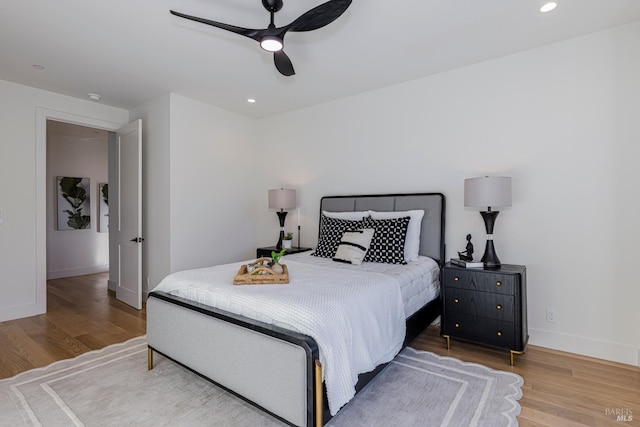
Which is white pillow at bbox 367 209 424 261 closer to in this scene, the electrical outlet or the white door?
the electrical outlet

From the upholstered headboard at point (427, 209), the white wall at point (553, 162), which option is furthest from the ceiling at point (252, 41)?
the upholstered headboard at point (427, 209)

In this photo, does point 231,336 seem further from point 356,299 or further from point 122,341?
point 122,341

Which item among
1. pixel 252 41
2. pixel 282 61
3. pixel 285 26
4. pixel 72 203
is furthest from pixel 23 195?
pixel 285 26

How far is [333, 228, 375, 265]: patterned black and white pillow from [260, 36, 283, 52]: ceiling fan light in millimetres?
1789

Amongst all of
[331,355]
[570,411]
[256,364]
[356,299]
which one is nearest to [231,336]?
[256,364]

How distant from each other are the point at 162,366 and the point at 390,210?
103 inches

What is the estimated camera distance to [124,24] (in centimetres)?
254

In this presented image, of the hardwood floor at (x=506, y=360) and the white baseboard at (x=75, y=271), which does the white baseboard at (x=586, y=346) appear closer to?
the hardwood floor at (x=506, y=360)

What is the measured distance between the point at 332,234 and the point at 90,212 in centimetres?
534

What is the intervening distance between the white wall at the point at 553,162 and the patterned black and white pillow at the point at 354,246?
0.85 meters

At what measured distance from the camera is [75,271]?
610 centimetres

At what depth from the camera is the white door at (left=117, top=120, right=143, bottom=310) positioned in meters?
4.07

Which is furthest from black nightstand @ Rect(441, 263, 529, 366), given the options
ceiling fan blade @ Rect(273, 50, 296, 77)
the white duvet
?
ceiling fan blade @ Rect(273, 50, 296, 77)

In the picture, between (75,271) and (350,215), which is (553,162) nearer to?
(350,215)
